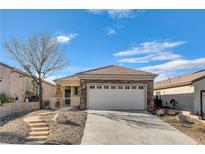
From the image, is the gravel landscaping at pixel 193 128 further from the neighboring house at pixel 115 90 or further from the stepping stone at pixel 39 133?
the stepping stone at pixel 39 133

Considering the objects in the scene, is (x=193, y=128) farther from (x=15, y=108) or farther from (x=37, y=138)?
(x=15, y=108)

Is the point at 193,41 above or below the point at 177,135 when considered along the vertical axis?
above

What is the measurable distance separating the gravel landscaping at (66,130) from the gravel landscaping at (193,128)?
5.00 meters

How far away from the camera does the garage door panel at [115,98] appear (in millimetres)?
21734

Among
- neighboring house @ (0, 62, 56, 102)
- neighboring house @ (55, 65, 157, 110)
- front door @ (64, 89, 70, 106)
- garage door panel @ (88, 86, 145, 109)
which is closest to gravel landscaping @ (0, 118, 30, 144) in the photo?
neighboring house @ (55, 65, 157, 110)

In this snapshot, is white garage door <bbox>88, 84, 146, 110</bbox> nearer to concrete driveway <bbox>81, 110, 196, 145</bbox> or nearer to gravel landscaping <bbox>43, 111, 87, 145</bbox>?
concrete driveway <bbox>81, 110, 196, 145</bbox>

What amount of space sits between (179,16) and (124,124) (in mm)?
7927

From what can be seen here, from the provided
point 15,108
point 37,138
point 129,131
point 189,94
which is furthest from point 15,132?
point 189,94

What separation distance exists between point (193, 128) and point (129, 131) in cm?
413

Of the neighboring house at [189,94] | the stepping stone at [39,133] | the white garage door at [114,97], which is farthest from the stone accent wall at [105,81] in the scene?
the stepping stone at [39,133]

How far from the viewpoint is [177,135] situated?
1335 cm
